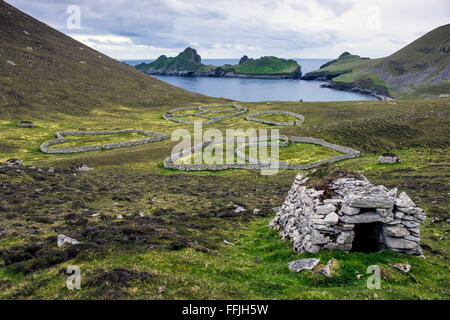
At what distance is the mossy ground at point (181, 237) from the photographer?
11.3m

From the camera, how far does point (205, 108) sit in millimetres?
118875

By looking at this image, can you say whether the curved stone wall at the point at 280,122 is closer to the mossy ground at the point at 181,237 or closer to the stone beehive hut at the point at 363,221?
the mossy ground at the point at 181,237

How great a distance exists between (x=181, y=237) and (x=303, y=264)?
24.2 ft

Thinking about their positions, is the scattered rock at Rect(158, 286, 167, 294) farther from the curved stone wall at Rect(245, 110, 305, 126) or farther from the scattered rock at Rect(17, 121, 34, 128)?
the scattered rock at Rect(17, 121, 34, 128)

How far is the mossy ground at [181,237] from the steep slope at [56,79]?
53.3 m

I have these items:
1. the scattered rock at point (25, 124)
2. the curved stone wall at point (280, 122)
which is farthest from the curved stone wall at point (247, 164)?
the scattered rock at point (25, 124)

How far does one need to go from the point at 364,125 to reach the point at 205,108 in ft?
215

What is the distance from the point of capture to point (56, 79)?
383 feet

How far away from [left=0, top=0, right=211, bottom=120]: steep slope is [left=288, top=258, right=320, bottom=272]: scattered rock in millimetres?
88912

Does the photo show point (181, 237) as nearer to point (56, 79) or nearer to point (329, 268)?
point (329, 268)

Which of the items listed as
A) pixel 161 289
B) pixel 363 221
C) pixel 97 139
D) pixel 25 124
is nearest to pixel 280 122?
pixel 97 139

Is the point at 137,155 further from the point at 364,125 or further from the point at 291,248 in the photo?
the point at 364,125

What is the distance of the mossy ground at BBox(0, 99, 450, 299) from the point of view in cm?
1130
